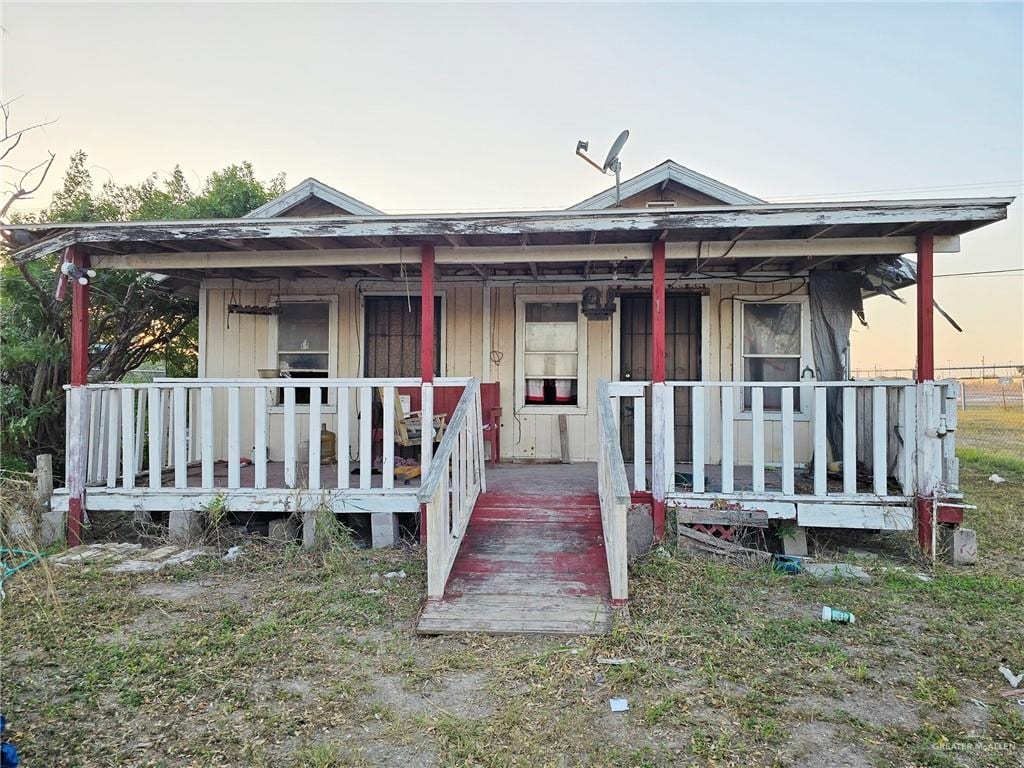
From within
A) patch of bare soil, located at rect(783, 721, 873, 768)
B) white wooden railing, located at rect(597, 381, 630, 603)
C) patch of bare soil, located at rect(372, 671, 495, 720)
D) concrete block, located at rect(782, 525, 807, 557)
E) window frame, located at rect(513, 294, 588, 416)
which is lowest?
patch of bare soil, located at rect(372, 671, 495, 720)

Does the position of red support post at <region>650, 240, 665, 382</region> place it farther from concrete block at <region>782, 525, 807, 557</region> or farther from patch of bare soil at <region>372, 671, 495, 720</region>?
patch of bare soil at <region>372, 671, 495, 720</region>

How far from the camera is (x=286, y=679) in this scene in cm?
297

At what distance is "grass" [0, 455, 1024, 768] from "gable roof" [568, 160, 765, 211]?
173 inches

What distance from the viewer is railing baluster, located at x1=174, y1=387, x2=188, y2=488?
207 inches

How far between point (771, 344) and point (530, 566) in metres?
4.37

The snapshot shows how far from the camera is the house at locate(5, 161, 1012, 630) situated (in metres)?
4.55

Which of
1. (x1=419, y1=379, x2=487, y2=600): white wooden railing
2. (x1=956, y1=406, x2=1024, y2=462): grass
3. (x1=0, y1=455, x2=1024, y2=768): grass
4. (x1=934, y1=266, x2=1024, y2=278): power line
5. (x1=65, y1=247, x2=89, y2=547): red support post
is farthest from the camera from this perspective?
(x1=934, y1=266, x2=1024, y2=278): power line

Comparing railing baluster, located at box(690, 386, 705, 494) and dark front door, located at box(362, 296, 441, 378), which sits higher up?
dark front door, located at box(362, 296, 441, 378)

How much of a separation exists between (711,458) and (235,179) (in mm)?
10454

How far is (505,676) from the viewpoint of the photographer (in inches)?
117

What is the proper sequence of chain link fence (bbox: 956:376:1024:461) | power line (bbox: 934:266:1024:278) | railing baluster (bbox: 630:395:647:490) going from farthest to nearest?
1. power line (bbox: 934:266:1024:278)
2. chain link fence (bbox: 956:376:1024:461)
3. railing baluster (bbox: 630:395:647:490)

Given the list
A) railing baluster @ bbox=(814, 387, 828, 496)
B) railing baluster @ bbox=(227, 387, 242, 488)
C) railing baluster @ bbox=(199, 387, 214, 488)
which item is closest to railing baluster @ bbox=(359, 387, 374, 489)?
railing baluster @ bbox=(227, 387, 242, 488)

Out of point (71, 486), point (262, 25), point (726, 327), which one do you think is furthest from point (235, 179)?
point (726, 327)

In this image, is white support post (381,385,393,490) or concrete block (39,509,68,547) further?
concrete block (39,509,68,547)
